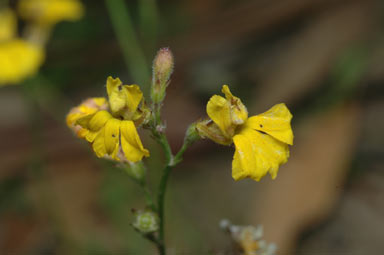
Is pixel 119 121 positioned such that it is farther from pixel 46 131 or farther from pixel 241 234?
pixel 46 131

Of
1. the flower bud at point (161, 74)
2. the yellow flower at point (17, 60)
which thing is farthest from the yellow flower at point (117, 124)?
the yellow flower at point (17, 60)

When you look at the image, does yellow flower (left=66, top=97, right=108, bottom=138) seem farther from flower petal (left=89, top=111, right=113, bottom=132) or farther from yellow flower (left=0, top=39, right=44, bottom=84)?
yellow flower (left=0, top=39, right=44, bottom=84)

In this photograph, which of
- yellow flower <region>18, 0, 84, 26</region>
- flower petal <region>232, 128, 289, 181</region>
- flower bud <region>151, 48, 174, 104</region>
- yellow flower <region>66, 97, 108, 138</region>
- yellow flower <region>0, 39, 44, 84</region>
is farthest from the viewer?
yellow flower <region>18, 0, 84, 26</region>

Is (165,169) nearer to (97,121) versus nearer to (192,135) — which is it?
(192,135)

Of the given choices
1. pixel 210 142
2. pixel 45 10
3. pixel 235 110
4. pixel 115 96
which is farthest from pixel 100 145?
pixel 210 142

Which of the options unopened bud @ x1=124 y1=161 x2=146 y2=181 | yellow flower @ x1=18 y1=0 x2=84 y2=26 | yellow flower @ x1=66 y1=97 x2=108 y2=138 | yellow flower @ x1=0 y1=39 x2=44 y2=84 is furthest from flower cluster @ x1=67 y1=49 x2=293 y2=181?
yellow flower @ x1=18 y1=0 x2=84 y2=26

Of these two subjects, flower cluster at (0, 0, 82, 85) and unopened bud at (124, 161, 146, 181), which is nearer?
unopened bud at (124, 161, 146, 181)

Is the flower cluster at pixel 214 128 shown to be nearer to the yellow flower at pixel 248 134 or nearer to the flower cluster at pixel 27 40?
the yellow flower at pixel 248 134
